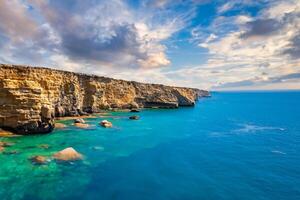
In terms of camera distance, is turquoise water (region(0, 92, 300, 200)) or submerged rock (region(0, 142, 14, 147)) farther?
submerged rock (region(0, 142, 14, 147))

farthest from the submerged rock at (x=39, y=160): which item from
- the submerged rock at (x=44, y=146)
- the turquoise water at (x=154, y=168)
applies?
the submerged rock at (x=44, y=146)

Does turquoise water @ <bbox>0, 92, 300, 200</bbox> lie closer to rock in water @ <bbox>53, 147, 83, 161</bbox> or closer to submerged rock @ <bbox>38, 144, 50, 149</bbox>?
submerged rock @ <bbox>38, 144, 50, 149</bbox>

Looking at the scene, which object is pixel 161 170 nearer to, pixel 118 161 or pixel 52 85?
pixel 118 161

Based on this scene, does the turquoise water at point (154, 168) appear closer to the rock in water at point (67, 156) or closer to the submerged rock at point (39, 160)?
the submerged rock at point (39, 160)

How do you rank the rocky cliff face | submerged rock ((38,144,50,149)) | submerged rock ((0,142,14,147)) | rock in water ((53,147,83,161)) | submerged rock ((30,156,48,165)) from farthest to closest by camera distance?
the rocky cliff face, submerged rock ((38,144,50,149)), submerged rock ((0,142,14,147)), rock in water ((53,147,83,161)), submerged rock ((30,156,48,165))

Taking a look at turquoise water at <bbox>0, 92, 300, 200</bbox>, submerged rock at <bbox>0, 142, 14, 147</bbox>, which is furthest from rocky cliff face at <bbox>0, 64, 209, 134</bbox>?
submerged rock at <bbox>0, 142, 14, 147</bbox>

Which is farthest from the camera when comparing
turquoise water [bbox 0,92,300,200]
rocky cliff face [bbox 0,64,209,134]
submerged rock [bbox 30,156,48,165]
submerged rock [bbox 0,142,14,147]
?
rocky cliff face [bbox 0,64,209,134]
